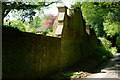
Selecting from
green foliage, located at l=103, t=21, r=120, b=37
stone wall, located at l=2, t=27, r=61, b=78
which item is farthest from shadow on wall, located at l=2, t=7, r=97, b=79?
green foliage, located at l=103, t=21, r=120, b=37

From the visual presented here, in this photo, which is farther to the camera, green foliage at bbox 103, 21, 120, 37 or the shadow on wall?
green foliage at bbox 103, 21, 120, 37

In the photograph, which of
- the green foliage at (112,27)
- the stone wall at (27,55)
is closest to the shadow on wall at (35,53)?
the stone wall at (27,55)

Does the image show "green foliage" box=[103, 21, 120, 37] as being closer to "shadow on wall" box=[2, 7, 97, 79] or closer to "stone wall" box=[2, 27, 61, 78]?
"shadow on wall" box=[2, 7, 97, 79]

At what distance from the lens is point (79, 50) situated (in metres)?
16.5

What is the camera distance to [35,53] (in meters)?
8.49

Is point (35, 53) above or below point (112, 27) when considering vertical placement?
below

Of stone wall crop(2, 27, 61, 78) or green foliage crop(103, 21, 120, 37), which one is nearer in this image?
stone wall crop(2, 27, 61, 78)

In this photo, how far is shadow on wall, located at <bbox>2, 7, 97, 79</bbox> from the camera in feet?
22.0

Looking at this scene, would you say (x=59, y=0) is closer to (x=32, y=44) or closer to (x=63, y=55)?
(x=63, y=55)

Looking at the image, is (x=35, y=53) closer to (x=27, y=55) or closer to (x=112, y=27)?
(x=27, y=55)

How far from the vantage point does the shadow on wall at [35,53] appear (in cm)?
670

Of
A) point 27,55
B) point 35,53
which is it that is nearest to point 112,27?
point 35,53

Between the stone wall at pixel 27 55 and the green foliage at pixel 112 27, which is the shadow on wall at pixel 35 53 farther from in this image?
the green foliage at pixel 112 27

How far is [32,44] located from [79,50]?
8909 millimetres
